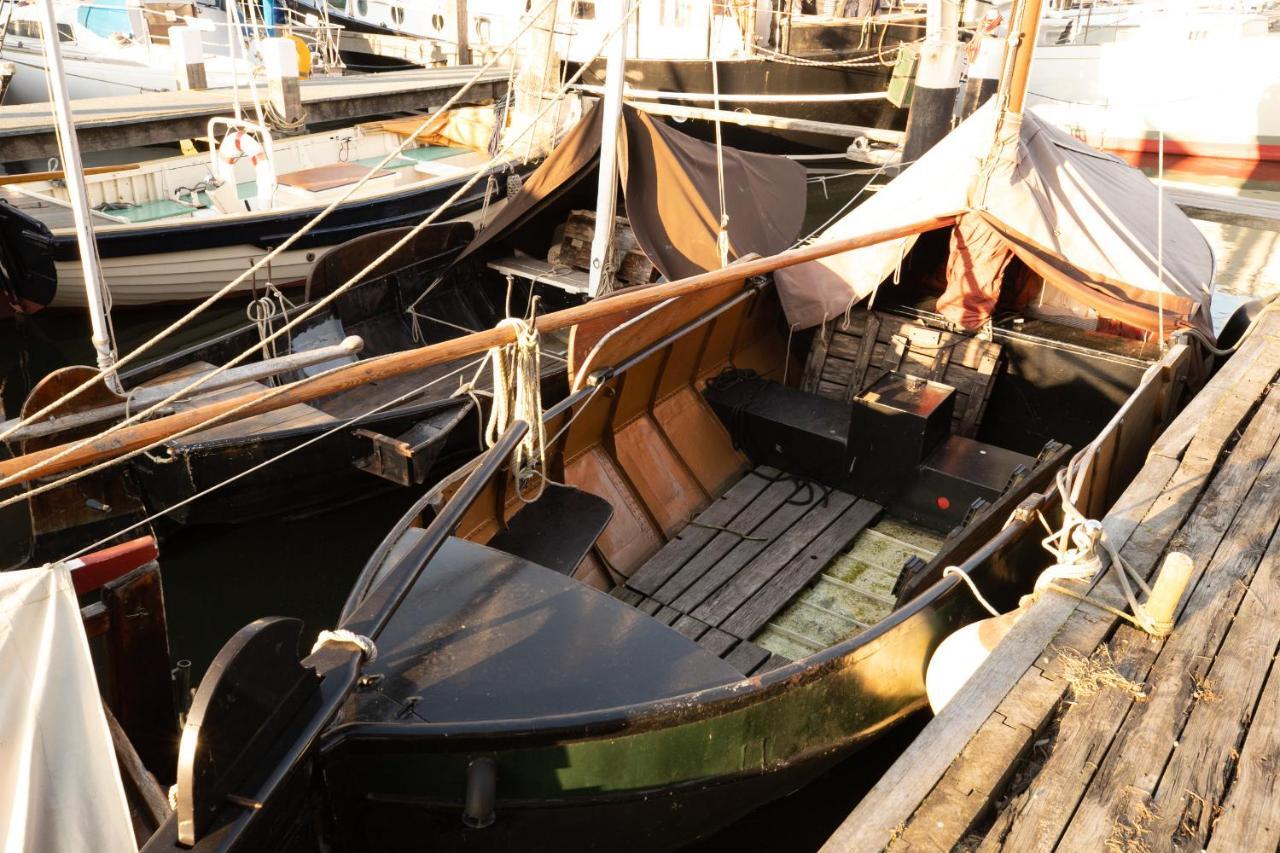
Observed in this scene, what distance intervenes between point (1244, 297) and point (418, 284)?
12323mm

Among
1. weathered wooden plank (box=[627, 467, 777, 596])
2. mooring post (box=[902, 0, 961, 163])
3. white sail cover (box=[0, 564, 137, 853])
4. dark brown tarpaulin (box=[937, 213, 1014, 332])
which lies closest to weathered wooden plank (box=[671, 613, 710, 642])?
weathered wooden plank (box=[627, 467, 777, 596])

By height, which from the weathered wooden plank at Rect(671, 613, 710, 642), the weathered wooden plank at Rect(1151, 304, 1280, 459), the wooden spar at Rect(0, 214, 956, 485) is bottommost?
the weathered wooden plank at Rect(671, 613, 710, 642)

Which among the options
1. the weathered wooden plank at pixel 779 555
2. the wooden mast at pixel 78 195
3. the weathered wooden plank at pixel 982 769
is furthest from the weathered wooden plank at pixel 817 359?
the wooden mast at pixel 78 195

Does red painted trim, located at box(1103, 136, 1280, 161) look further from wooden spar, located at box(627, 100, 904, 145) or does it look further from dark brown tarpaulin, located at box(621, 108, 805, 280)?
dark brown tarpaulin, located at box(621, 108, 805, 280)

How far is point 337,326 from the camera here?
961 centimetres

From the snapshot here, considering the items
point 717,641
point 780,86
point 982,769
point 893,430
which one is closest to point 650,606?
point 717,641

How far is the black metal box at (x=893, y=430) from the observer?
22.8ft

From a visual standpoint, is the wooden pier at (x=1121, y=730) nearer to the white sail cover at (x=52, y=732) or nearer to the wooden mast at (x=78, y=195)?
the white sail cover at (x=52, y=732)

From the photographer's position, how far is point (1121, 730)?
3.76 metres

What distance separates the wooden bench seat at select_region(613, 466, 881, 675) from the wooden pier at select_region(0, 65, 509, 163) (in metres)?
6.97

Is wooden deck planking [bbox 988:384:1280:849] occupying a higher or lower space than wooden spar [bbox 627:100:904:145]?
lower

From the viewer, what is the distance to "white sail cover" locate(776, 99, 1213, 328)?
7.35 meters

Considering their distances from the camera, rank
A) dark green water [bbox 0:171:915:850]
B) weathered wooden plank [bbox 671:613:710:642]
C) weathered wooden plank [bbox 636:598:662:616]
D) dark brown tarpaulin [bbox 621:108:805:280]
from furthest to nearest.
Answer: dark brown tarpaulin [bbox 621:108:805:280]
dark green water [bbox 0:171:915:850]
weathered wooden plank [bbox 636:598:662:616]
weathered wooden plank [bbox 671:613:710:642]

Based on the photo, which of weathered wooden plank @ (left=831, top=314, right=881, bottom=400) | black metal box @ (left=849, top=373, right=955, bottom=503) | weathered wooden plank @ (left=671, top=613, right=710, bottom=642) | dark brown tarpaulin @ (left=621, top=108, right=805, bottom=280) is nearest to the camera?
weathered wooden plank @ (left=671, top=613, right=710, bottom=642)
